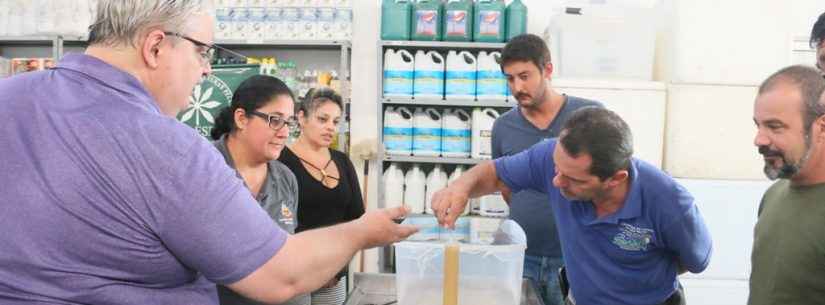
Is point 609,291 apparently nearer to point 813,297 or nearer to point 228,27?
point 813,297

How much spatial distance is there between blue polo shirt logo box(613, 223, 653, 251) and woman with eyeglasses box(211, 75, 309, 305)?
103 cm

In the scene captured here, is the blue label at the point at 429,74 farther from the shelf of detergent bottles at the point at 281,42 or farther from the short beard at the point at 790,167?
the short beard at the point at 790,167

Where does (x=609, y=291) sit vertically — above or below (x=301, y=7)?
below

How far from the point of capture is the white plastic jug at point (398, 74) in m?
3.88

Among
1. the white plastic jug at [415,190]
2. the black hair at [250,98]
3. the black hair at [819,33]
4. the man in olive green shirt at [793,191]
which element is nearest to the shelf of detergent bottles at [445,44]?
the white plastic jug at [415,190]

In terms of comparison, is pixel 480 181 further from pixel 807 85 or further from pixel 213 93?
pixel 213 93

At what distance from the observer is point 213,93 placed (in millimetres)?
3939

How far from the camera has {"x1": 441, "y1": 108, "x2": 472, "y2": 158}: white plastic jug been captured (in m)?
A: 3.96

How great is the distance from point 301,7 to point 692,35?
94.4 inches

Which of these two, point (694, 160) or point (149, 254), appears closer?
point (149, 254)

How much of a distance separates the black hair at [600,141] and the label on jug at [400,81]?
2304mm

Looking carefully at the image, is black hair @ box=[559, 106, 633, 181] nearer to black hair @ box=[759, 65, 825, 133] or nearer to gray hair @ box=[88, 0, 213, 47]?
black hair @ box=[759, 65, 825, 133]

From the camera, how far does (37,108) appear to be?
0.98m

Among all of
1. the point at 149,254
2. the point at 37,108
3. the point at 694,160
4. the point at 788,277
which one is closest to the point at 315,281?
the point at 149,254
